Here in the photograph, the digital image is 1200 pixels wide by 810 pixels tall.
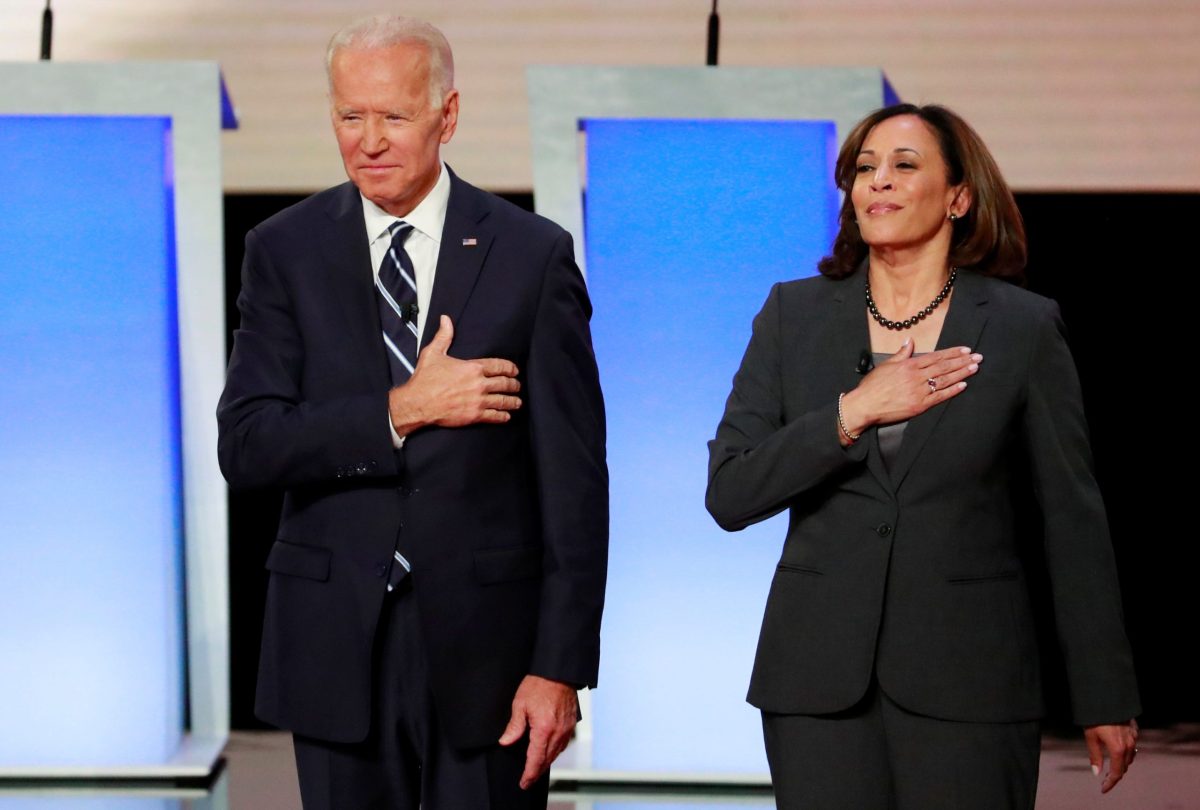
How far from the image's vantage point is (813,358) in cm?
226

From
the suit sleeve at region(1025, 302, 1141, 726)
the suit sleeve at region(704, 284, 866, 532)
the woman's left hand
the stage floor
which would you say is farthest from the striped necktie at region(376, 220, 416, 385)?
the stage floor

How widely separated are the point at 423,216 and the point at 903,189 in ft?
2.24

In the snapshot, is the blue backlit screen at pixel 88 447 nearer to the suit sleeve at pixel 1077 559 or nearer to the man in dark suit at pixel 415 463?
the man in dark suit at pixel 415 463

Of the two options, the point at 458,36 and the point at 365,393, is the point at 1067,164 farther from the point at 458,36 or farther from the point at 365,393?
the point at 365,393

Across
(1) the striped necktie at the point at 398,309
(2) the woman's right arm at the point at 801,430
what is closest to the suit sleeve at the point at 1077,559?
(2) the woman's right arm at the point at 801,430

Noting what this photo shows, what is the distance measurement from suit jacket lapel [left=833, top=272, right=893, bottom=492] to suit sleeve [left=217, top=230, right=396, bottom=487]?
651mm

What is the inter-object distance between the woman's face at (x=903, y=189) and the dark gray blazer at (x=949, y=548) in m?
0.16

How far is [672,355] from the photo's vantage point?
13.2 feet

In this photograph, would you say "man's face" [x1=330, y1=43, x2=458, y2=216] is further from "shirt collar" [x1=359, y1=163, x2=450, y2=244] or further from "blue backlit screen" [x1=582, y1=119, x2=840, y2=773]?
"blue backlit screen" [x1=582, y1=119, x2=840, y2=773]

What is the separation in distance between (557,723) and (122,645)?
2472 mm

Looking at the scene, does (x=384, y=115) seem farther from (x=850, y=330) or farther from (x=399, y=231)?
(x=850, y=330)

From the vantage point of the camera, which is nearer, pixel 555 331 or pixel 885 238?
pixel 555 331

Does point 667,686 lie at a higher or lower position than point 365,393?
lower

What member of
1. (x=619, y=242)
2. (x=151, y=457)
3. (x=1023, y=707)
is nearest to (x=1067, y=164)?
(x=619, y=242)
